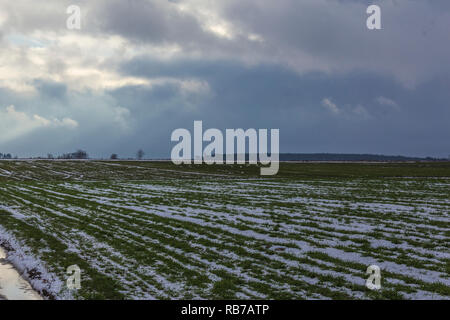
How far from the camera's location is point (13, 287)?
1313 cm

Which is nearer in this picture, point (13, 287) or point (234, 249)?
point (13, 287)

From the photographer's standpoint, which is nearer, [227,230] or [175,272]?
[175,272]

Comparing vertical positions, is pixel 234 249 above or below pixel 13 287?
above

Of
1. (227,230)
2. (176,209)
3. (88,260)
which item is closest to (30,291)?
(88,260)

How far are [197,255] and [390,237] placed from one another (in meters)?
10.9

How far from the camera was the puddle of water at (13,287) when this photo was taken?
480 inches

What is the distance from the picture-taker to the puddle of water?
12.2 m

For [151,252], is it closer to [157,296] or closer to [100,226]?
[157,296]

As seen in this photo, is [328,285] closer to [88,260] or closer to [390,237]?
[390,237]

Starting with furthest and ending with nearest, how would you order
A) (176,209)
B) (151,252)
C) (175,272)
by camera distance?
(176,209)
(151,252)
(175,272)

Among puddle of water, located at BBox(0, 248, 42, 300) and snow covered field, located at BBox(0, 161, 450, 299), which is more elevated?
snow covered field, located at BBox(0, 161, 450, 299)

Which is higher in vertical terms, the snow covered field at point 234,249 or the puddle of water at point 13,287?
the snow covered field at point 234,249

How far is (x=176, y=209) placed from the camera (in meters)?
29.5
